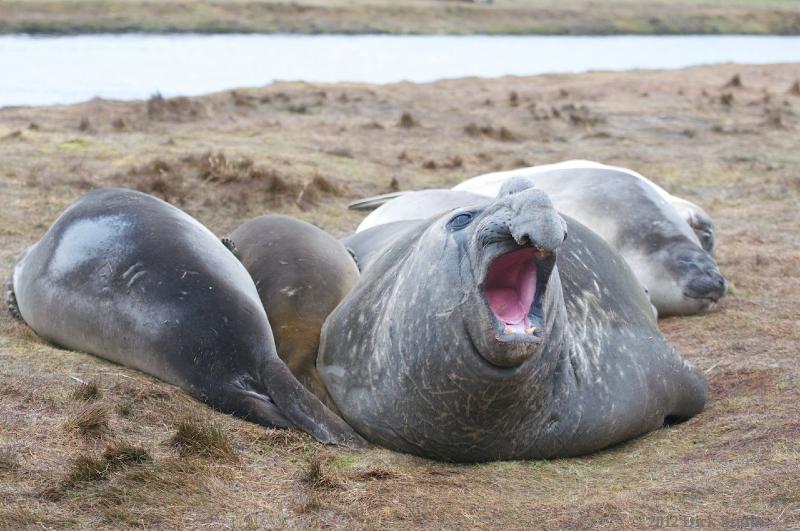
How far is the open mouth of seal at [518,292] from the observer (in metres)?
3.81

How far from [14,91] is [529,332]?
16.5 m

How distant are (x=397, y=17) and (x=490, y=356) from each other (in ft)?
120

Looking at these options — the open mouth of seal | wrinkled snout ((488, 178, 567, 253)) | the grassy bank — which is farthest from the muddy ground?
the grassy bank

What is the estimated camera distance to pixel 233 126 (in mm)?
14461

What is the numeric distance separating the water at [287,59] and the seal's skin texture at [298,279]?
1193cm

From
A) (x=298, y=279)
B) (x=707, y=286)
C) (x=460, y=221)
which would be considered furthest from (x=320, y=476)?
(x=707, y=286)

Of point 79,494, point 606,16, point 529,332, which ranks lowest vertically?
point 606,16

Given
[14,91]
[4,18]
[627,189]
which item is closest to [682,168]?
[627,189]

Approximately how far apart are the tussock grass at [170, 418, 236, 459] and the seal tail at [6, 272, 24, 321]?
2.13 meters

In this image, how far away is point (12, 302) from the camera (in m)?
6.19

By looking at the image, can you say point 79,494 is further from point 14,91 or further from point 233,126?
point 14,91

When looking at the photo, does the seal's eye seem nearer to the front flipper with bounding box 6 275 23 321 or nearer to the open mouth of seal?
the open mouth of seal

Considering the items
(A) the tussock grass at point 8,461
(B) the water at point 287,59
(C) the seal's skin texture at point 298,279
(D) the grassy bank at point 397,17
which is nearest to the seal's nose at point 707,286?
(C) the seal's skin texture at point 298,279

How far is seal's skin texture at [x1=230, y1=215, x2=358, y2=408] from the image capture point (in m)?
5.25
